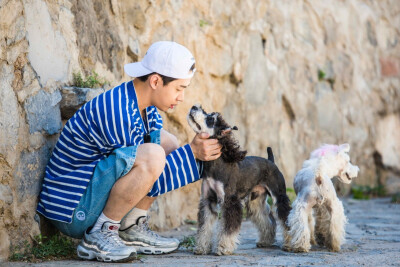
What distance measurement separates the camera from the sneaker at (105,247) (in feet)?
11.0

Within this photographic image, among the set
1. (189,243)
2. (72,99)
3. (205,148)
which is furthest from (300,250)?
(72,99)

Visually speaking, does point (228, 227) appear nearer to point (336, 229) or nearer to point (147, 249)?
point (147, 249)

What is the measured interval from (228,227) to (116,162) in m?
0.91

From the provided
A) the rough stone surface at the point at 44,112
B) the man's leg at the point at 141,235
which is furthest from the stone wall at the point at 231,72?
the man's leg at the point at 141,235

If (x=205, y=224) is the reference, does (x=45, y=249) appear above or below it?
below

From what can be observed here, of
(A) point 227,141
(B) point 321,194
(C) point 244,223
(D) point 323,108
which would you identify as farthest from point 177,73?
(D) point 323,108

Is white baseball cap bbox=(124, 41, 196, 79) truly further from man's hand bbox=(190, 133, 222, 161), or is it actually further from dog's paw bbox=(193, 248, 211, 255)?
dog's paw bbox=(193, 248, 211, 255)

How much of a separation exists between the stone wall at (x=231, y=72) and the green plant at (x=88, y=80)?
72 mm

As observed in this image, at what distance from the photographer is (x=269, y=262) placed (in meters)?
3.41

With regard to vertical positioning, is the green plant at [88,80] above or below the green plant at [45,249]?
above

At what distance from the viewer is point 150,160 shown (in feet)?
11.3

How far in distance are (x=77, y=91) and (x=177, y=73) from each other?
2.65 feet

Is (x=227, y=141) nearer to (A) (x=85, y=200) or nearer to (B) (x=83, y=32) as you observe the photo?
(A) (x=85, y=200)

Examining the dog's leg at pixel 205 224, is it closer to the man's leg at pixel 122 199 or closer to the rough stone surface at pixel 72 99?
the man's leg at pixel 122 199
